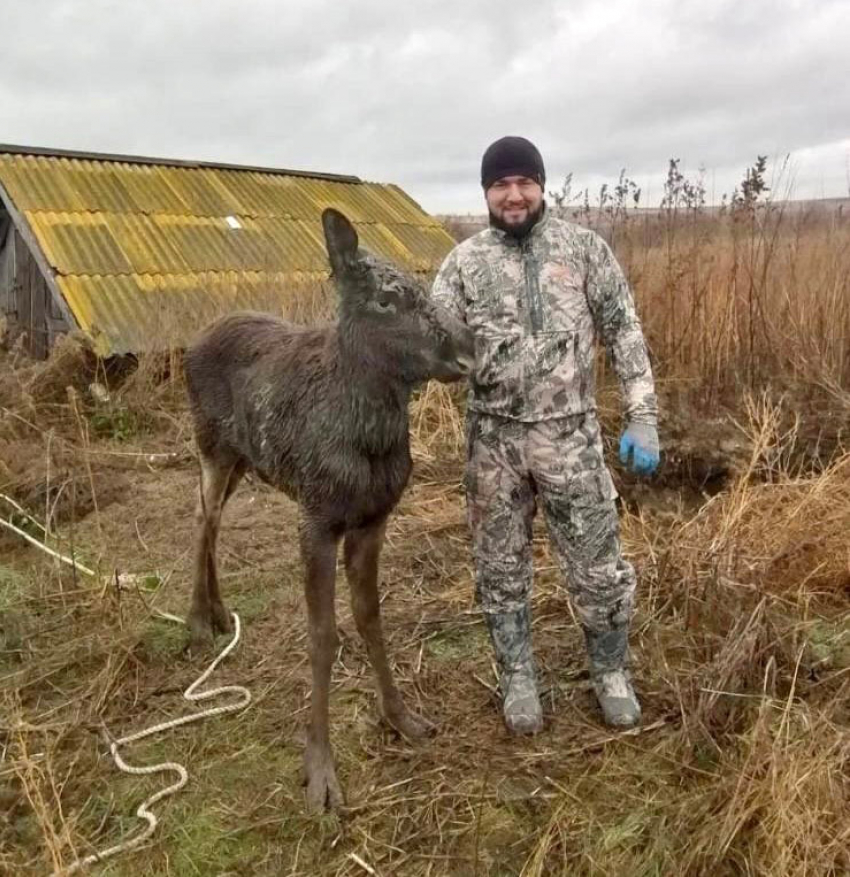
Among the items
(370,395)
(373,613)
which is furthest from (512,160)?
(373,613)

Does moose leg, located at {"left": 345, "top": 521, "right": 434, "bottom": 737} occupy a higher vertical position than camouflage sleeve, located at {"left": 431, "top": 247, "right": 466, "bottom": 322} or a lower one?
lower

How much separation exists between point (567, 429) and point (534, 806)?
1.41m

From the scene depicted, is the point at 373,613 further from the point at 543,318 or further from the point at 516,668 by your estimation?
the point at 543,318

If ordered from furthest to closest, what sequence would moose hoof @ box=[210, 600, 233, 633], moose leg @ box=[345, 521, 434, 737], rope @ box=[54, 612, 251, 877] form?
1. moose hoof @ box=[210, 600, 233, 633]
2. moose leg @ box=[345, 521, 434, 737]
3. rope @ box=[54, 612, 251, 877]

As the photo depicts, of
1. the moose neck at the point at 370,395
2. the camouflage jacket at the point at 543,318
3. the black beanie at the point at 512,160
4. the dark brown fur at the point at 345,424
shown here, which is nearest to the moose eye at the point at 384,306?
the dark brown fur at the point at 345,424

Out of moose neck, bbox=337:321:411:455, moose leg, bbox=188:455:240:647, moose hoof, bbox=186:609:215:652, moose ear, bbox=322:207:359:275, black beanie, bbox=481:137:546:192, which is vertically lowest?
moose hoof, bbox=186:609:215:652

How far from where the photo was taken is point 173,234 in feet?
33.1

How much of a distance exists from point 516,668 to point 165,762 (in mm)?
1472

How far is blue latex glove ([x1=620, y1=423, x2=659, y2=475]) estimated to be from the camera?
3.20m

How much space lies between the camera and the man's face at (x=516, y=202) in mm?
3139

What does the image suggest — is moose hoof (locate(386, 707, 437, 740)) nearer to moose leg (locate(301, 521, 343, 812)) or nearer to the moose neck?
moose leg (locate(301, 521, 343, 812))

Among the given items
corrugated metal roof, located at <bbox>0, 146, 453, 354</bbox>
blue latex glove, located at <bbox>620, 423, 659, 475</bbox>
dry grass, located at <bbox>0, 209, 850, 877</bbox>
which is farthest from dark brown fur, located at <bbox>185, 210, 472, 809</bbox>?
corrugated metal roof, located at <bbox>0, 146, 453, 354</bbox>

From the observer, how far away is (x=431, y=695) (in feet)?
11.8

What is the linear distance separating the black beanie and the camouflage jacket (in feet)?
0.74
